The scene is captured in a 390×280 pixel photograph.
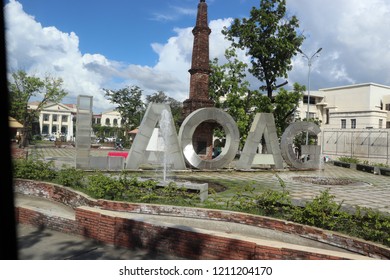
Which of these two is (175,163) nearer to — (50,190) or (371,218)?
(50,190)

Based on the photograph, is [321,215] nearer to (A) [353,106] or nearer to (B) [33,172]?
(B) [33,172]

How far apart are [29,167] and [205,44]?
1326cm

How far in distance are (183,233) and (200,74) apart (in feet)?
53.1

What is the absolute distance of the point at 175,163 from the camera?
54.6ft

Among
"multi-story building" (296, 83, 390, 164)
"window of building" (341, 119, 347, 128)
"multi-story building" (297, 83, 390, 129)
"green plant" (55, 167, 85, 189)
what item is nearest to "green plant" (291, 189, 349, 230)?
"green plant" (55, 167, 85, 189)

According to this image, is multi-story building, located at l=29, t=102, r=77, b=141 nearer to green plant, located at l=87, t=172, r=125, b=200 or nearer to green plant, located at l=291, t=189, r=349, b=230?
green plant, located at l=87, t=172, r=125, b=200

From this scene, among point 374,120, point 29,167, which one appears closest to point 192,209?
point 29,167

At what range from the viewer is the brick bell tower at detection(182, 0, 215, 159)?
67.8 ft

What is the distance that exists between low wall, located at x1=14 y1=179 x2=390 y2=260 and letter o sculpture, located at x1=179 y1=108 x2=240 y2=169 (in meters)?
9.12

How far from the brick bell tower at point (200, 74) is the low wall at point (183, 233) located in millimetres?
13251

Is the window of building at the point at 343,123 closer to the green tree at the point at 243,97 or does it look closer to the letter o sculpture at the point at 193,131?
the green tree at the point at 243,97

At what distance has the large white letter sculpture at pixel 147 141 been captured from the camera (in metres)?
15.8

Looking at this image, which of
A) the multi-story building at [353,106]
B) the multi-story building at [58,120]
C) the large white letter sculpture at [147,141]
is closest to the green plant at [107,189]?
the large white letter sculpture at [147,141]

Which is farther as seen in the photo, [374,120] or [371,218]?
[374,120]
